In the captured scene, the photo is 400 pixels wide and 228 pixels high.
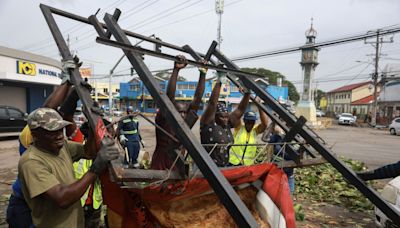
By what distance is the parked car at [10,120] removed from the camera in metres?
15.4

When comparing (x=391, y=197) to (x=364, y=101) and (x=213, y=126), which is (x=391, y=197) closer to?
(x=213, y=126)

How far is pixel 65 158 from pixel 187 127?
1072 mm

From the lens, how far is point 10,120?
15.6 meters

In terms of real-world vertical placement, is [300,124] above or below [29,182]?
above

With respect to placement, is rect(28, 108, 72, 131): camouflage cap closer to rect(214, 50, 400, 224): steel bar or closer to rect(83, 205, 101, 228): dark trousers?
rect(83, 205, 101, 228): dark trousers

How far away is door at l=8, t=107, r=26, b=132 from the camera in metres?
15.7

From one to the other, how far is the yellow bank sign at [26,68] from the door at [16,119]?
512cm

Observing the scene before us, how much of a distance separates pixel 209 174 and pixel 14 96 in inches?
950

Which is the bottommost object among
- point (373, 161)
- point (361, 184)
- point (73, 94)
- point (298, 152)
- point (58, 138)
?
point (373, 161)

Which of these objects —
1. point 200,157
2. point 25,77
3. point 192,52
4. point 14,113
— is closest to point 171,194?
point 200,157

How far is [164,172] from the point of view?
1948mm

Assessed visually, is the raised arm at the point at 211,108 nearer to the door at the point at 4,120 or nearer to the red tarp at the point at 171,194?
the red tarp at the point at 171,194

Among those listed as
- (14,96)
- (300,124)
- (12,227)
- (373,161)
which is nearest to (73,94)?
(12,227)

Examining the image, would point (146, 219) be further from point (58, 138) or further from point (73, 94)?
point (73, 94)
